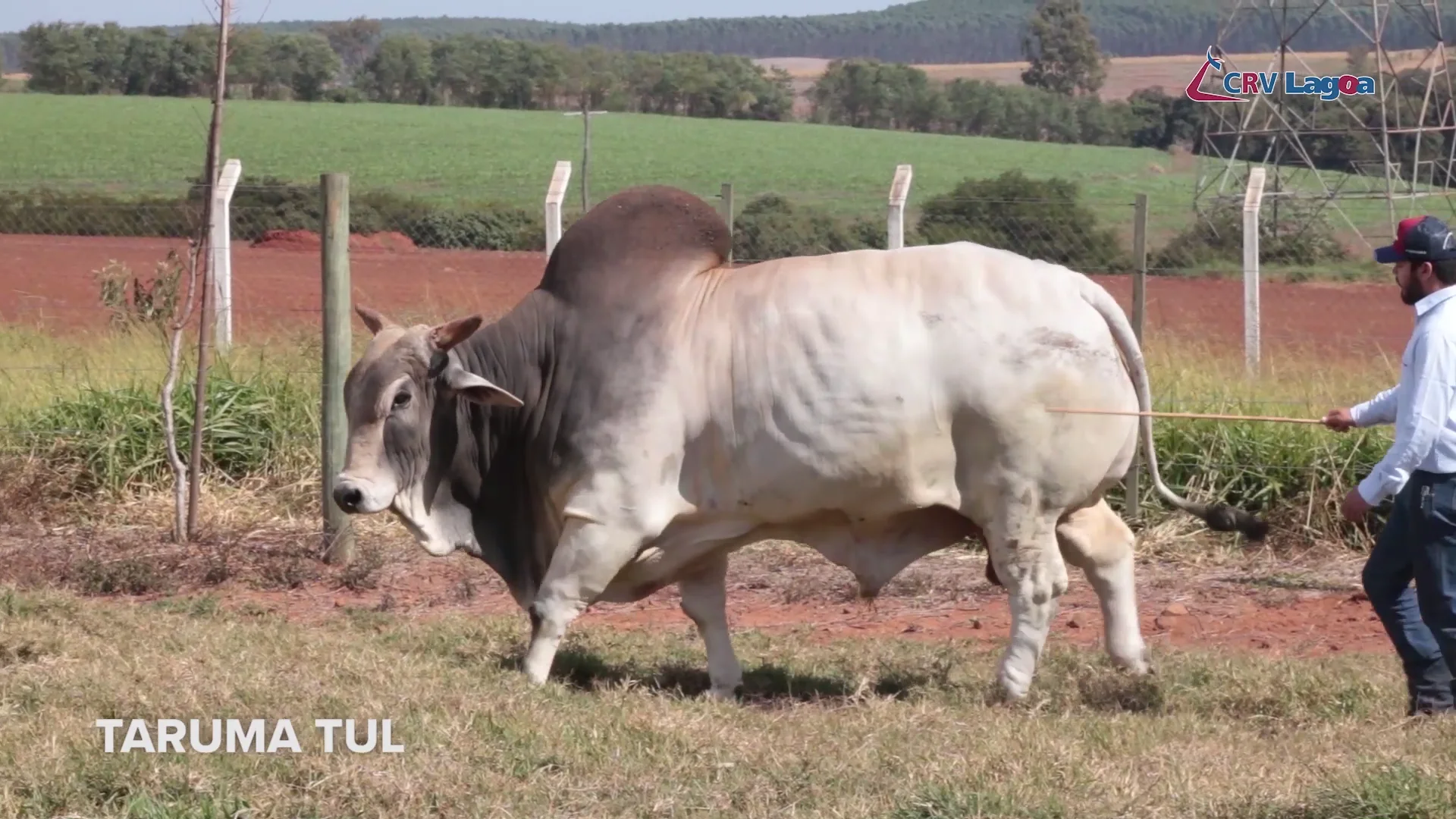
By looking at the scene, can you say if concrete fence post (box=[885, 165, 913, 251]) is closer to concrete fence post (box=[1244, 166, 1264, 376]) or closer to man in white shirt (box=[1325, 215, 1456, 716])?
concrete fence post (box=[1244, 166, 1264, 376])

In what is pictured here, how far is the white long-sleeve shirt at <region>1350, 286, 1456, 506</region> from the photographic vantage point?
531cm

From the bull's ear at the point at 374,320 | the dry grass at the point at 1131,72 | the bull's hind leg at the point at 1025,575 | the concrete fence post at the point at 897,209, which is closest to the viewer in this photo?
the bull's hind leg at the point at 1025,575

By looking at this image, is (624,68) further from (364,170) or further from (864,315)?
(864,315)

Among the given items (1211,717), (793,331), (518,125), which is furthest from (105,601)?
(518,125)

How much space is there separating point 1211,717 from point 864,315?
1.71 metres

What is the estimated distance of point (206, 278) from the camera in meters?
8.94

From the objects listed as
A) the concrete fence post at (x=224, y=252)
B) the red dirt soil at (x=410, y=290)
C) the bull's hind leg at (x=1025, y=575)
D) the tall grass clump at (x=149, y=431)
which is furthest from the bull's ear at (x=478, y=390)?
the red dirt soil at (x=410, y=290)

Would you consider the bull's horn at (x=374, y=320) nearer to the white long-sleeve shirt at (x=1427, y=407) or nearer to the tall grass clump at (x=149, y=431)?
the tall grass clump at (x=149, y=431)

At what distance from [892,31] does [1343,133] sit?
123 metres

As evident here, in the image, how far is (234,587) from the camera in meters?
8.42

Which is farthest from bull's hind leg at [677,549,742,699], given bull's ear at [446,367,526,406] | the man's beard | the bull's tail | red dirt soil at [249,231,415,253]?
red dirt soil at [249,231,415,253]

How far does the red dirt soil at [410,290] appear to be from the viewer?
53.7 ft

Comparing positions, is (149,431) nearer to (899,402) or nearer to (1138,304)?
(1138,304)

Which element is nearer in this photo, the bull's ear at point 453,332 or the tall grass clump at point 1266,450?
the bull's ear at point 453,332
